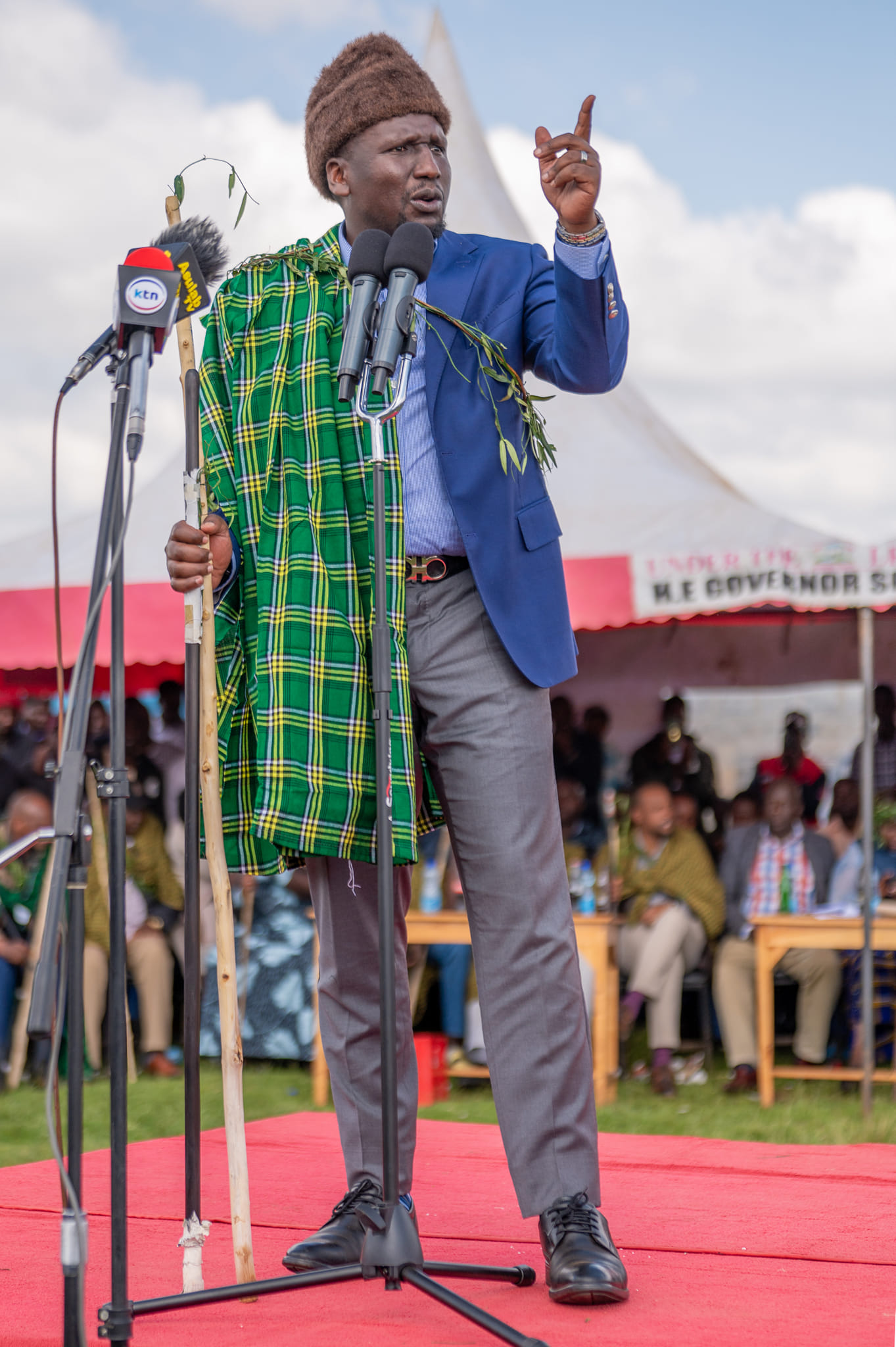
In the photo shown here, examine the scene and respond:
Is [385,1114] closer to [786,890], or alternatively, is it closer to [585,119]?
[585,119]

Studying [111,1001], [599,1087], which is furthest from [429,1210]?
[599,1087]

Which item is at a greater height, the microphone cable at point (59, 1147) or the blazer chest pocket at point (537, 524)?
the blazer chest pocket at point (537, 524)

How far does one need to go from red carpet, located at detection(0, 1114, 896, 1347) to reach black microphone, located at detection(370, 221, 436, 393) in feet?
4.30

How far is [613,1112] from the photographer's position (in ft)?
A: 19.3

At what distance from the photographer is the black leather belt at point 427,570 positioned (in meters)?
2.37

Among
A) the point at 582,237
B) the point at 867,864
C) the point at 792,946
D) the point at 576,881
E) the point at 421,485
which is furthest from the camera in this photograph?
the point at 576,881

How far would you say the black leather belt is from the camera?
2.37 m

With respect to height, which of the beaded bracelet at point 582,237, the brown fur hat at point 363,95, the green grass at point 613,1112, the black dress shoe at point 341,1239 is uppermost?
the brown fur hat at point 363,95

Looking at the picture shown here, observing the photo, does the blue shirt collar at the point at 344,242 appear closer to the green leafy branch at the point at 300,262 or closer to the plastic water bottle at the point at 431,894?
the green leafy branch at the point at 300,262

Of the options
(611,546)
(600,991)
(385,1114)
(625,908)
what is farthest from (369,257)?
(625,908)

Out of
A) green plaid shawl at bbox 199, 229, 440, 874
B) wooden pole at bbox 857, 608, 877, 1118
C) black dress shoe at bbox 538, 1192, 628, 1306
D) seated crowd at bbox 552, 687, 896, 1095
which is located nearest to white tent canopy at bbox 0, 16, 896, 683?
wooden pole at bbox 857, 608, 877, 1118

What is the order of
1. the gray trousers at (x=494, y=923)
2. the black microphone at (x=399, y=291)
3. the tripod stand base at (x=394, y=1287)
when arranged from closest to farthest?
the tripod stand base at (x=394, y=1287) → the black microphone at (x=399, y=291) → the gray trousers at (x=494, y=923)

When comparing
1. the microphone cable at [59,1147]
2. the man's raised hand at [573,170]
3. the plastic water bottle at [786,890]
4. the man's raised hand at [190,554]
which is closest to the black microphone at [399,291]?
the man's raised hand at [573,170]

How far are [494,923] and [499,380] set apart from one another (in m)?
0.88
